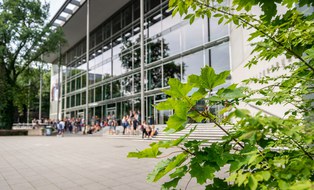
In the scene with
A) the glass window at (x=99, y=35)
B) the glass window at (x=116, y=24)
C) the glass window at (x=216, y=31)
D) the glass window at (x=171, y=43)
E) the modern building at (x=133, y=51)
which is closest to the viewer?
the glass window at (x=216, y=31)

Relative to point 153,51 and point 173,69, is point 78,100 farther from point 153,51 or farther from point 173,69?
point 173,69

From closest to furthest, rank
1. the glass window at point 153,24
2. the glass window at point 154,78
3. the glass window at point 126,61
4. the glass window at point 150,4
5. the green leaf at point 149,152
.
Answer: the green leaf at point 149,152
the glass window at point 154,78
the glass window at point 153,24
the glass window at point 150,4
the glass window at point 126,61

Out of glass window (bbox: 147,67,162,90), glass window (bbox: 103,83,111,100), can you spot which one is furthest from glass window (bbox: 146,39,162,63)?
glass window (bbox: 103,83,111,100)

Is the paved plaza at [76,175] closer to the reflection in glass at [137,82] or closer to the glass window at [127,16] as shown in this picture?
the reflection in glass at [137,82]

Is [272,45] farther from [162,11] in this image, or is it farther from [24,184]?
[162,11]

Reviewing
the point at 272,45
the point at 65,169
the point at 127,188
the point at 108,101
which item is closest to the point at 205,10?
the point at 272,45

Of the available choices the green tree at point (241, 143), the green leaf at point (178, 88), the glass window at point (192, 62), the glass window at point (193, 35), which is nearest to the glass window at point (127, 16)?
the glass window at point (193, 35)

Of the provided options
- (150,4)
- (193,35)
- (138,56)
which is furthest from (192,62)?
(150,4)

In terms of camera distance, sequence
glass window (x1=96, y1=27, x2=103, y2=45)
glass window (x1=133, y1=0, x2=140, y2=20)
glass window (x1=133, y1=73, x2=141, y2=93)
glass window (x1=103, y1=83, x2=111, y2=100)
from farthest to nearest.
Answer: glass window (x1=96, y1=27, x2=103, y2=45), glass window (x1=103, y1=83, x2=111, y2=100), glass window (x1=133, y1=0, x2=140, y2=20), glass window (x1=133, y1=73, x2=141, y2=93)

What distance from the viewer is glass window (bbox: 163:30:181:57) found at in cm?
2168

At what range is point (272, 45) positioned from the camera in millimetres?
1380

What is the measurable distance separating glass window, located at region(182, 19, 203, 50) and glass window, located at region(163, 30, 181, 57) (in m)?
0.72

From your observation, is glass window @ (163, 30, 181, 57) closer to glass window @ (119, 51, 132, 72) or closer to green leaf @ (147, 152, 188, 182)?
glass window @ (119, 51, 132, 72)

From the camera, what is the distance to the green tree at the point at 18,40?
25703 millimetres
